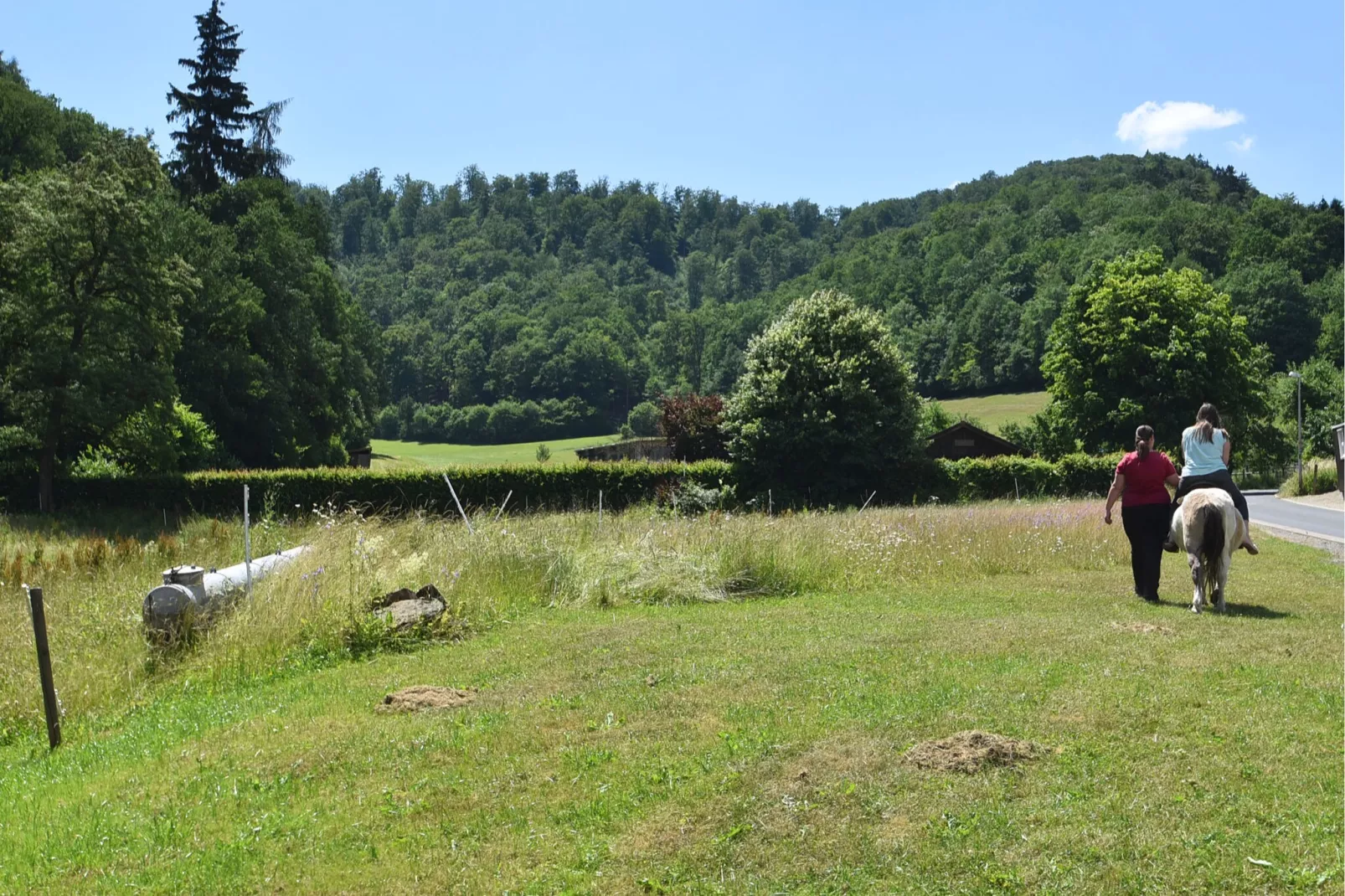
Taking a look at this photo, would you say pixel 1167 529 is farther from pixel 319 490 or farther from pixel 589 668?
pixel 319 490

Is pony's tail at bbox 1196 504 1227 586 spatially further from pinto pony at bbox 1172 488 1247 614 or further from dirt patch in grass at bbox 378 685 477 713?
dirt patch in grass at bbox 378 685 477 713

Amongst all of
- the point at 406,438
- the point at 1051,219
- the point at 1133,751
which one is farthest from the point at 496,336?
the point at 1133,751

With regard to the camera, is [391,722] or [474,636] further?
[474,636]

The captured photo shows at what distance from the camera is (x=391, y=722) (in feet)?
24.1

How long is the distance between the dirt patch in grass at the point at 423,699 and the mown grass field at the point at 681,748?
0.17 meters

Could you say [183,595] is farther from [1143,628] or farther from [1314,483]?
[1314,483]

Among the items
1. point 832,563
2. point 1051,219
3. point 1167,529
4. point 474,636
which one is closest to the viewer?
point 474,636

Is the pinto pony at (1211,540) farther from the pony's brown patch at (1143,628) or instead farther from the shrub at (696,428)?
the shrub at (696,428)

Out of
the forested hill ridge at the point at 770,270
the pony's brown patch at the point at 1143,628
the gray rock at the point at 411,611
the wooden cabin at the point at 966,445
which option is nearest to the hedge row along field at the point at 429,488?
the wooden cabin at the point at 966,445

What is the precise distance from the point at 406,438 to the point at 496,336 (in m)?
18.7

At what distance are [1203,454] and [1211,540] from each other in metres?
1.31

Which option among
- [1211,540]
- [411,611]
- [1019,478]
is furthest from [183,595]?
[1019,478]

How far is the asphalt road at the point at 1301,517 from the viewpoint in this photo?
1043 inches

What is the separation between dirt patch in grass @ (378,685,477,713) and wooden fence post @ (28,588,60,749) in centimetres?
246
